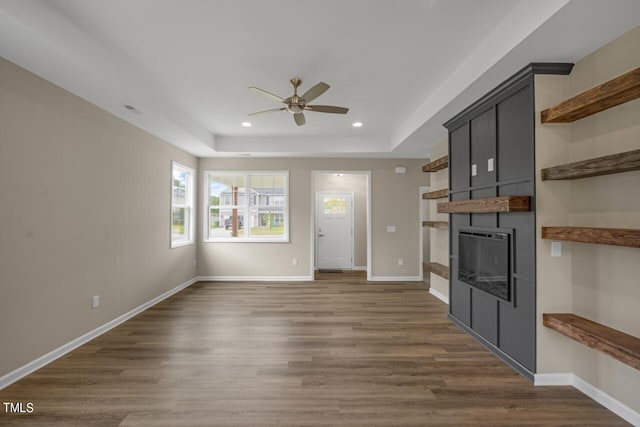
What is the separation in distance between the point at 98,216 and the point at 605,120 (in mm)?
4632

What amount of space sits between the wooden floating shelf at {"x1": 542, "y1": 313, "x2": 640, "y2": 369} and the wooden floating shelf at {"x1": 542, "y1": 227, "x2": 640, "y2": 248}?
592 millimetres

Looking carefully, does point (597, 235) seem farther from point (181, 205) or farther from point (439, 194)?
point (181, 205)

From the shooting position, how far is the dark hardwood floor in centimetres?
198

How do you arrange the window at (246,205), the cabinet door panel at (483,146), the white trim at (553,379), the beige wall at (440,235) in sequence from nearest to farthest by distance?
the white trim at (553,379) < the cabinet door panel at (483,146) < the beige wall at (440,235) < the window at (246,205)

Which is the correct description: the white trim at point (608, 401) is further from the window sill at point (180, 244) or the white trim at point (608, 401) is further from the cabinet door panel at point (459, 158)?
the window sill at point (180, 244)

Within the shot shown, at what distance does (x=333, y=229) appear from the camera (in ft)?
24.6

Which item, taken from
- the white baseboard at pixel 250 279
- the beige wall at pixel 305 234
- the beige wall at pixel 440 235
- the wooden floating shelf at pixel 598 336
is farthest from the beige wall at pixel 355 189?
the wooden floating shelf at pixel 598 336

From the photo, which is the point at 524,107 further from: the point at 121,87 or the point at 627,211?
the point at 121,87

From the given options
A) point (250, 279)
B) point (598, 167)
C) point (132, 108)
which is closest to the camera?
point (598, 167)

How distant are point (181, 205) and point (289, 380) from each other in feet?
13.6

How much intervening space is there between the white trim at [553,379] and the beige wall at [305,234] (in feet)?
12.3

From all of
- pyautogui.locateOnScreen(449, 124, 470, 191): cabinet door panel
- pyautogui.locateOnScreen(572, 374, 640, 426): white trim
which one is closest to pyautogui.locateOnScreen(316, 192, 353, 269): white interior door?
pyautogui.locateOnScreen(449, 124, 470, 191): cabinet door panel

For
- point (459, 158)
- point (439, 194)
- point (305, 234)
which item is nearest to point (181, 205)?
point (305, 234)

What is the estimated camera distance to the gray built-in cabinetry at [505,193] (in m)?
2.40
